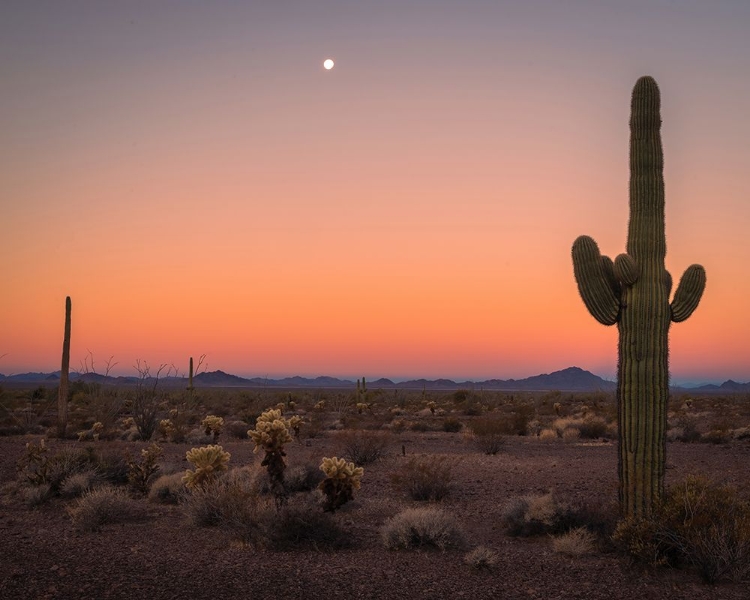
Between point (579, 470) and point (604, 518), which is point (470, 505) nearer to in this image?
point (604, 518)

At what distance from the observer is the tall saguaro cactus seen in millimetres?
8992

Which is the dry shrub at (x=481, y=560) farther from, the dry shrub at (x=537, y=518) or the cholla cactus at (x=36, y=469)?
the cholla cactus at (x=36, y=469)

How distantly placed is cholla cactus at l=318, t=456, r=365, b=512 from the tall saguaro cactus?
4147mm

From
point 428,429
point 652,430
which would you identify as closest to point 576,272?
point 652,430

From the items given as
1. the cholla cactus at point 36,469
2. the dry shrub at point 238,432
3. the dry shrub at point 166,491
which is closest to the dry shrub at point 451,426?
the dry shrub at point 238,432

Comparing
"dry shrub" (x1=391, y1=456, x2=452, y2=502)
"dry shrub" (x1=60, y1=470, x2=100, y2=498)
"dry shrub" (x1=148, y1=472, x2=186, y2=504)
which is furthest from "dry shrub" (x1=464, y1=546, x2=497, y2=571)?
"dry shrub" (x1=60, y1=470, x2=100, y2=498)

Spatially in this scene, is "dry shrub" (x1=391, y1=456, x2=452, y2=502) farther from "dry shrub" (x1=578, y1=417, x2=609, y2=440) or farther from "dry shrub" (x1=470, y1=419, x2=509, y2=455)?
"dry shrub" (x1=578, y1=417, x2=609, y2=440)

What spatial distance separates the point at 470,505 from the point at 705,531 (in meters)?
5.21

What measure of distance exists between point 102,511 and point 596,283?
8.55 m

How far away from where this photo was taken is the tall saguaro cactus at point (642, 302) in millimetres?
8992

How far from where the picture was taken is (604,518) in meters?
Answer: 9.73

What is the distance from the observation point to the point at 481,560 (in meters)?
8.42

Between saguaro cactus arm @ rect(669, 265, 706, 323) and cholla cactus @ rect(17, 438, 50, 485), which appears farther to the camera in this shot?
cholla cactus @ rect(17, 438, 50, 485)

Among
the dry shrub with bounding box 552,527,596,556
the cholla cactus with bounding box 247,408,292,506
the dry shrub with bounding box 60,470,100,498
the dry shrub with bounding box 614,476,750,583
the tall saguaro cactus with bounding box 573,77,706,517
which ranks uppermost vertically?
the tall saguaro cactus with bounding box 573,77,706,517
